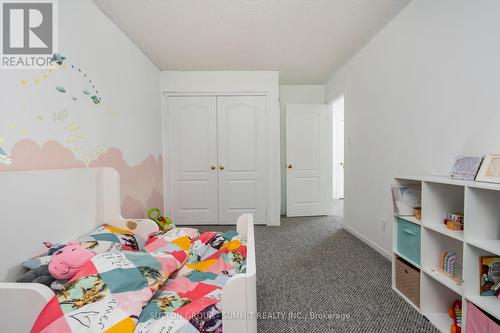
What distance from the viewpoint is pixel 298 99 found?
157 inches

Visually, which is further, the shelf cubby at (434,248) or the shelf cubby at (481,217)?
the shelf cubby at (434,248)


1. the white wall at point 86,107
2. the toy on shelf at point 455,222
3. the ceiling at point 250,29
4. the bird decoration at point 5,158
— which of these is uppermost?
the ceiling at point 250,29

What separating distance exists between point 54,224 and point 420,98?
8.95ft

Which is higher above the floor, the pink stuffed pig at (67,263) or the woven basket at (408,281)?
the pink stuffed pig at (67,263)

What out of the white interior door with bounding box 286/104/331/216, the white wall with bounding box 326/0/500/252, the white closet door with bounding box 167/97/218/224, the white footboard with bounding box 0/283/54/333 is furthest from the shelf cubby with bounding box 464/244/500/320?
the white closet door with bounding box 167/97/218/224

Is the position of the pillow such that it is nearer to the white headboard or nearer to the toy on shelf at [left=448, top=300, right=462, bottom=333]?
the white headboard

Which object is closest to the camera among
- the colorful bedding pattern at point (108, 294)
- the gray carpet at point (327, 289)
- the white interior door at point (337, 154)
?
the colorful bedding pattern at point (108, 294)

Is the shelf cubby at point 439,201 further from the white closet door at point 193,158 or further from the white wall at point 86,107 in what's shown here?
the white closet door at point 193,158

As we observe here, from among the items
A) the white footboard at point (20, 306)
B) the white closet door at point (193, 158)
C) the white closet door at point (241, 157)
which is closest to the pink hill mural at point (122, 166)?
the white closet door at point (193, 158)

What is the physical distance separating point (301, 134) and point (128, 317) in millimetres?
3496

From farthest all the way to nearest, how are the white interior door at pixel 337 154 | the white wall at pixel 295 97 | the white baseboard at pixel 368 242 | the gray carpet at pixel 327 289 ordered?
1. the white interior door at pixel 337 154
2. the white wall at pixel 295 97
3. the white baseboard at pixel 368 242
4. the gray carpet at pixel 327 289

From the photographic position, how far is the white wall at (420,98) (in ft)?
4.29

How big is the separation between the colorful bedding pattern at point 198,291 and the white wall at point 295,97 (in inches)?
99.9

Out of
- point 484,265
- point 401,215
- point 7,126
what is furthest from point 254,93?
point 484,265
